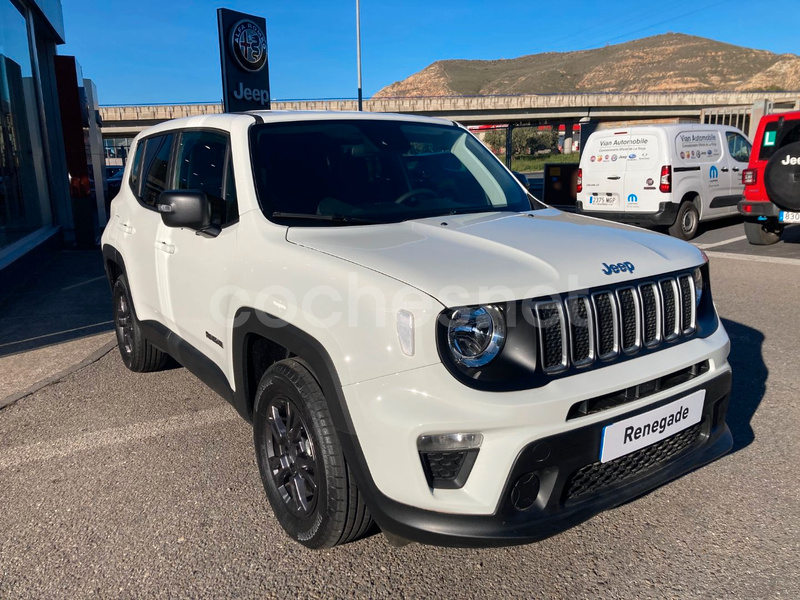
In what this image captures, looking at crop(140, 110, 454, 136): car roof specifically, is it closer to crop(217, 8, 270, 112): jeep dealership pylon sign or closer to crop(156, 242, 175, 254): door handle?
crop(156, 242, 175, 254): door handle

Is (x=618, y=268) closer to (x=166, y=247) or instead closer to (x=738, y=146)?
Answer: (x=166, y=247)

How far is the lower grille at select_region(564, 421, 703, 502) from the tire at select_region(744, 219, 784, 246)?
8.97 metres

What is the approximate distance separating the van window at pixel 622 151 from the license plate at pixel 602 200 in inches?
20.6

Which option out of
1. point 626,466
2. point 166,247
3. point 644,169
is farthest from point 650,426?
point 644,169

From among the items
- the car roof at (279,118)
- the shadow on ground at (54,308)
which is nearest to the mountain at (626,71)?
the shadow on ground at (54,308)

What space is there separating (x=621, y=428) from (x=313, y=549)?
4.28 feet

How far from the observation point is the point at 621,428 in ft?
7.50

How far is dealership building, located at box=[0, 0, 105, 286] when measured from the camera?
9.93 meters

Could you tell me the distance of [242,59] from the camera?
14.0 m

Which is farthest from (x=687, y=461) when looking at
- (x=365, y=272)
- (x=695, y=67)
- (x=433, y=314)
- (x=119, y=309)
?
(x=695, y=67)

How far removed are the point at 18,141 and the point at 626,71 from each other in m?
139

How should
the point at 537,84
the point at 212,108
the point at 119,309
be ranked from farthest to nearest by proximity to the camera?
the point at 537,84, the point at 212,108, the point at 119,309

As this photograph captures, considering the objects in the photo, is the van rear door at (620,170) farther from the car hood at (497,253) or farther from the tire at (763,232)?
the car hood at (497,253)

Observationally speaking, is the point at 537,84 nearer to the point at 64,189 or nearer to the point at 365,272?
the point at 64,189
